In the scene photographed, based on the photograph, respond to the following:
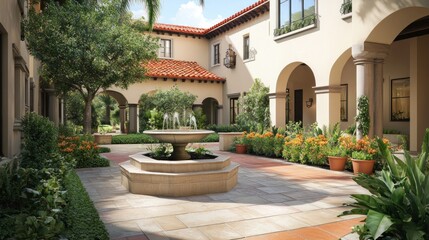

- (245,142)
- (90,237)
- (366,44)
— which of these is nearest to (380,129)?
(366,44)

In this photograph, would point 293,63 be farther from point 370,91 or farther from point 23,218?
point 23,218

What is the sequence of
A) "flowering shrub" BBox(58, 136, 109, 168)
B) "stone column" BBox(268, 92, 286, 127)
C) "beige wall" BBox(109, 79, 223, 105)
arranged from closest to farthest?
"flowering shrub" BBox(58, 136, 109, 168) → "stone column" BBox(268, 92, 286, 127) → "beige wall" BBox(109, 79, 223, 105)

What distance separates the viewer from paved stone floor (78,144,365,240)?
465 centimetres

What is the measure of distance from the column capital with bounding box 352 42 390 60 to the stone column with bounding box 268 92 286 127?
636 centimetres

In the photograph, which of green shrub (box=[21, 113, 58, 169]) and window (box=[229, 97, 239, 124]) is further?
window (box=[229, 97, 239, 124])

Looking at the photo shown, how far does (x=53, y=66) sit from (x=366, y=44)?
1043 centimetres

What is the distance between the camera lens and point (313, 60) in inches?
552

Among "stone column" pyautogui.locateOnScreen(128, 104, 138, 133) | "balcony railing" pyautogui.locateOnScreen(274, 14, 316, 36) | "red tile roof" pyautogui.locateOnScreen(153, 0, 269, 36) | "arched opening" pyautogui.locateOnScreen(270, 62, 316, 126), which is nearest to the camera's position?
"balcony railing" pyautogui.locateOnScreen(274, 14, 316, 36)

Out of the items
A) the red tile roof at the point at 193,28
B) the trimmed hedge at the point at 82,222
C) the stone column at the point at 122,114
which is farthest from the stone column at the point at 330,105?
the stone column at the point at 122,114

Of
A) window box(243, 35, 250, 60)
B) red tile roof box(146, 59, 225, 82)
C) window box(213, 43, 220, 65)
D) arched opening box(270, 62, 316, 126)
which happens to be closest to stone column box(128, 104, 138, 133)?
red tile roof box(146, 59, 225, 82)

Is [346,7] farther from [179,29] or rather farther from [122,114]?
[122,114]

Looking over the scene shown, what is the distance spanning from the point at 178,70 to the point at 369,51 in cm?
1454

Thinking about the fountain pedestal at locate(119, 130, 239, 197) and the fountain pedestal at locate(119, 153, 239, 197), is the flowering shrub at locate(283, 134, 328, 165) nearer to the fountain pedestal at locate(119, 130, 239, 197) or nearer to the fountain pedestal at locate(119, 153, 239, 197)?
the fountain pedestal at locate(119, 130, 239, 197)

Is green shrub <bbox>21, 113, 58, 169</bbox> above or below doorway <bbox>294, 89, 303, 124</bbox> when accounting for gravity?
below
